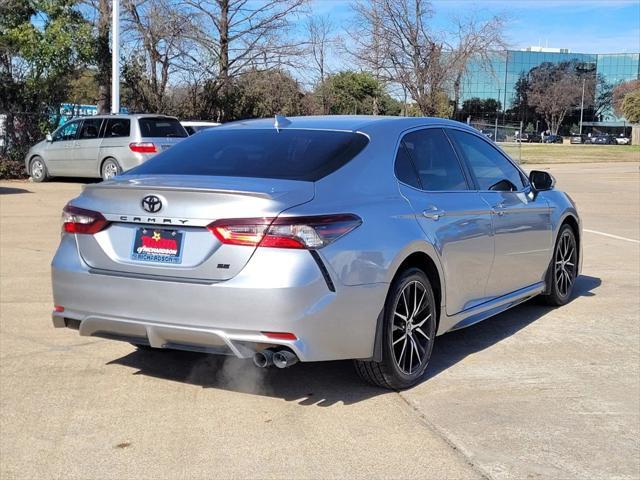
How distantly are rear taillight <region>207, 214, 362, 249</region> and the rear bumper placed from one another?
0.18 ft

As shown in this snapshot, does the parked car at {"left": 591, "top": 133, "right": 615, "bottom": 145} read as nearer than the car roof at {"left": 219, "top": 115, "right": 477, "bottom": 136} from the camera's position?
No

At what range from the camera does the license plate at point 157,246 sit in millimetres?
4305

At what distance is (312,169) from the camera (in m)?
4.61

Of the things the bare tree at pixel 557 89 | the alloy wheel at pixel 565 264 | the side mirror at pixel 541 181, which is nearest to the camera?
the side mirror at pixel 541 181

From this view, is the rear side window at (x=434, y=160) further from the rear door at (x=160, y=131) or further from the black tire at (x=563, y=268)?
the rear door at (x=160, y=131)

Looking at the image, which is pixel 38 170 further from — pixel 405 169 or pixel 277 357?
pixel 277 357

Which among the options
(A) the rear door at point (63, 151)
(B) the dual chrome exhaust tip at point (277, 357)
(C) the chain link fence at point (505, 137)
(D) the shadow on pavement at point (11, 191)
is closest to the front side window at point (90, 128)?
(A) the rear door at point (63, 151)

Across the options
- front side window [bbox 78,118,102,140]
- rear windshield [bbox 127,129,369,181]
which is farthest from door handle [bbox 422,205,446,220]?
front side window [bbox 78,118,102,140]

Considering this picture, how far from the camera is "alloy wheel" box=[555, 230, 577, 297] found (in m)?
7.22

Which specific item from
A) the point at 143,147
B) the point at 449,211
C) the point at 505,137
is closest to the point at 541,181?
the point at 449,211

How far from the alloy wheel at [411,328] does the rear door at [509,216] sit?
3.35 ft

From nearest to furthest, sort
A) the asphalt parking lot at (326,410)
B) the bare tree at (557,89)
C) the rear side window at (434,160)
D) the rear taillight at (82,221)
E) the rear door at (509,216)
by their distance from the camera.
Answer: the asphalt parking lot at (326,410)
the rear taillight at (82,221)
the rear side window at (434,160)
the rear door at (509,216)
the bare tree at (557,89)

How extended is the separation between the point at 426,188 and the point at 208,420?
2128 mm

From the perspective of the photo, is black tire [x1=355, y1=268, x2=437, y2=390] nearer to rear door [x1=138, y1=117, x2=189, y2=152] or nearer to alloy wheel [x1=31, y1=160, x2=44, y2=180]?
rear door [x1=138, y1=117, x2=189, y2=152]
